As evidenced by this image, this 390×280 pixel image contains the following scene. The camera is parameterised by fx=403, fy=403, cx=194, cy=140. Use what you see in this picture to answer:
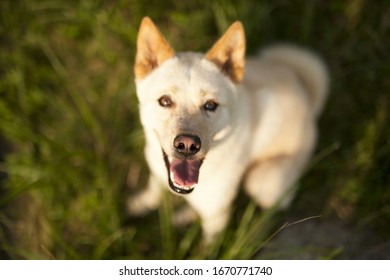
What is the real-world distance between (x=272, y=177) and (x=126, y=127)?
1306 millimetres

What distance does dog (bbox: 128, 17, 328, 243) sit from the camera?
2029 millimetres

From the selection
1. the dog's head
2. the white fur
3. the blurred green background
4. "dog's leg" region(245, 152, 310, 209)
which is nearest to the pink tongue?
the dog's head

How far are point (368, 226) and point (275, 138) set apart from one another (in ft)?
3.39

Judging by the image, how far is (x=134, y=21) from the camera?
10.9 ft

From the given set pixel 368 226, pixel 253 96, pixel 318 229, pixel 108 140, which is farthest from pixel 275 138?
pixel 108 140

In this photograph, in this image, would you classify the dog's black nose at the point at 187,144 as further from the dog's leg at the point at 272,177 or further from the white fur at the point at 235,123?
the dog's leg at the point at 272,177

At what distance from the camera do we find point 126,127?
10.8ft

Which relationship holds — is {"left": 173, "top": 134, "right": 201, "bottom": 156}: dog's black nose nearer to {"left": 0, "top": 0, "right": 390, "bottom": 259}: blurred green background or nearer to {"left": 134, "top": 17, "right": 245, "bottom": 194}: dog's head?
{"left": 134, "top": 17, "right": 245, "bottom": 194}: dog's head

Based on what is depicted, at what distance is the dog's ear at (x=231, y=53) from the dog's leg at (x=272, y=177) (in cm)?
75

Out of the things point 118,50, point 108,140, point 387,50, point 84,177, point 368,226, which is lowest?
point 368,226

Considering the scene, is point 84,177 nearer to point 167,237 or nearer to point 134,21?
point 167,237

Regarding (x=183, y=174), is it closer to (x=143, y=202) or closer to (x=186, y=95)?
(x=186, y=95)

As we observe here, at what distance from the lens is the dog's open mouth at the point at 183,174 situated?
6.77ft

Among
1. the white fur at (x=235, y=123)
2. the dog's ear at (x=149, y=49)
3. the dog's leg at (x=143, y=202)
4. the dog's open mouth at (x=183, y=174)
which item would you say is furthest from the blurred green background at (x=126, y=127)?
the dog's ear at (x=149, y=49)
